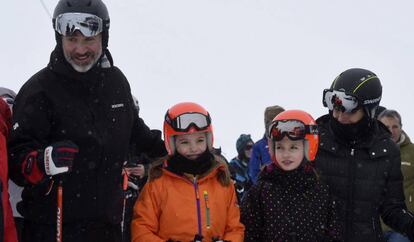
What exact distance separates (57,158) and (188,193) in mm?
1289

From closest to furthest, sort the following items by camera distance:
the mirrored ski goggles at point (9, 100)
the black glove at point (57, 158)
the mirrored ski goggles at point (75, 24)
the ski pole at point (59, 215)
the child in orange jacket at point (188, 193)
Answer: the black glove at point (57, 158) → the ski pole at point (59, 215) → the mirrored ski goggles at point (75, 24) → the child in orange jacket at point (188, 193) → the mirrored ski goggles at point (9, 100)

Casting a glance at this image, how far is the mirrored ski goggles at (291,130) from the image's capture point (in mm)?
4895

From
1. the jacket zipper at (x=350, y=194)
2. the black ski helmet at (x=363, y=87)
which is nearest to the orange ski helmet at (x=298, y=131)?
the jacket zipper at (x=350, y=194)

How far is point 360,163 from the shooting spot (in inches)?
196

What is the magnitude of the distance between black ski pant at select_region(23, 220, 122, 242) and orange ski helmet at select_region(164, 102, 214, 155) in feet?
3.10

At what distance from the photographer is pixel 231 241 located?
4.58m

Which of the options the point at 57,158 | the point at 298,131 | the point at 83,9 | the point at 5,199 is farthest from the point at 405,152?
the point at 5,199

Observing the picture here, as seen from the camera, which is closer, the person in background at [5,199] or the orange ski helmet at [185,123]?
the person in background at [5,199]

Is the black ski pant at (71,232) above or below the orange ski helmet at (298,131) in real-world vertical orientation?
below

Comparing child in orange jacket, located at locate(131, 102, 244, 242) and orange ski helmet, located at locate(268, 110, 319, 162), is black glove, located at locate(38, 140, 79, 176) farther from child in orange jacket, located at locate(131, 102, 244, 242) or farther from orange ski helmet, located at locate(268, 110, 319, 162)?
orange ski helmet, located at locate(268, 110, 319, 162)

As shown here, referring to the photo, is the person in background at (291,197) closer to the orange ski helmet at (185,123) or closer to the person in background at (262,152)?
the orange ski helmet at (185,123)

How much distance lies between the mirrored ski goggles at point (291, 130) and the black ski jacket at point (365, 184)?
0.26 metres

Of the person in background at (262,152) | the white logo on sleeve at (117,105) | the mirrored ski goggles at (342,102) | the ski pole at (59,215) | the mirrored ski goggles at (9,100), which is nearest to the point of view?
the ski pole at (59,215)

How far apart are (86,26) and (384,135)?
2.59 m
